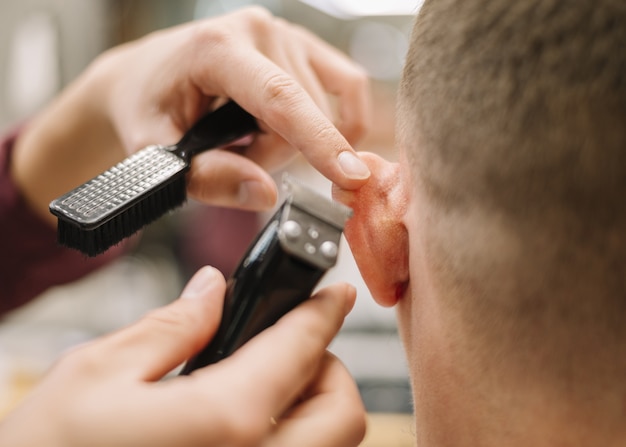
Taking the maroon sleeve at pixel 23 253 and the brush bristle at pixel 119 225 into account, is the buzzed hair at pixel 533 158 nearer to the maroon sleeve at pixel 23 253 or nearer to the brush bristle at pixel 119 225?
the brush bristle at pixel 119 225

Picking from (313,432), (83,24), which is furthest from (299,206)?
(83,24)

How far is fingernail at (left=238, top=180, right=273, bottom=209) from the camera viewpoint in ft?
2.45

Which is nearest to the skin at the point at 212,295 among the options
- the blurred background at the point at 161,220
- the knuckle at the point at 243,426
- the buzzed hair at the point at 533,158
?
the knuckle at the point at 243,426

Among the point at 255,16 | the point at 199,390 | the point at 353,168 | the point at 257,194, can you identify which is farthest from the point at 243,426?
the point at 255,16

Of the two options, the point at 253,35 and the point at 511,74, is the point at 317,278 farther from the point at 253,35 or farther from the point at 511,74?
the point at 253,35

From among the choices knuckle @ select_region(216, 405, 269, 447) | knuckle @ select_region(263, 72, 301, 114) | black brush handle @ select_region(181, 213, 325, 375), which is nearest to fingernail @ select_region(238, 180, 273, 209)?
knuckle @ select_region(263, 72, 301, 114)

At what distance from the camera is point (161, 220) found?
195 centimetres

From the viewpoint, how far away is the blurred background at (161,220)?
192 centimetres

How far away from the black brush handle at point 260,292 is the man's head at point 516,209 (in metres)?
0.10

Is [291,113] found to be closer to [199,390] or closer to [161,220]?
[199,390]

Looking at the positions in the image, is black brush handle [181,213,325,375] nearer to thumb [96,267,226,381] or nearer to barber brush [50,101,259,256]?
Answer: thumb [96,267,226,381]

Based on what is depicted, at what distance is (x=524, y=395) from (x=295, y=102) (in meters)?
0.33

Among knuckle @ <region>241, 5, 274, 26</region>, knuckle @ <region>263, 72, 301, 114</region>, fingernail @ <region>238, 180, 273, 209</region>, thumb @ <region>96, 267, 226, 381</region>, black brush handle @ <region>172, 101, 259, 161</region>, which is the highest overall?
knuckle @ <region>241, 5, 274, 26</region>

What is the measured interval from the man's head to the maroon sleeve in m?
0.73
